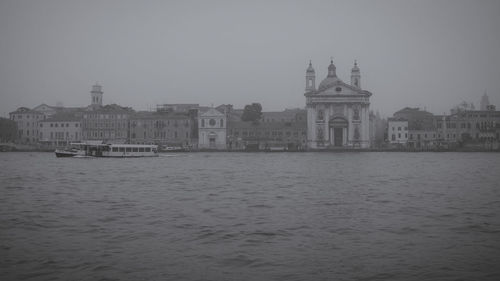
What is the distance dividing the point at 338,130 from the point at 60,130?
4647 cm

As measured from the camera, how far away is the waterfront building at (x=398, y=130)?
301 feet

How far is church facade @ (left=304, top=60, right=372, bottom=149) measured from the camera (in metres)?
87.6

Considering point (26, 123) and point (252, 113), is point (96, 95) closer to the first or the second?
point (26, 123)

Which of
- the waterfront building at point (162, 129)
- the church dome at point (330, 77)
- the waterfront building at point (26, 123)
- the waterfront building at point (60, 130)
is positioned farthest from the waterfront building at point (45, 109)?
the church dome at point (330, 77)

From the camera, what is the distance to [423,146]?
9112 cm

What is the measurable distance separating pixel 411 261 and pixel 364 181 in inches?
699

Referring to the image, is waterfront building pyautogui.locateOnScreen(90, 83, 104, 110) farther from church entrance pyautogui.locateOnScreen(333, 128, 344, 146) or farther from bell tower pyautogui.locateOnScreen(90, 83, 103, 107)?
church entrance pyautogui.locateOnScreen(333, 128, 344, 146)

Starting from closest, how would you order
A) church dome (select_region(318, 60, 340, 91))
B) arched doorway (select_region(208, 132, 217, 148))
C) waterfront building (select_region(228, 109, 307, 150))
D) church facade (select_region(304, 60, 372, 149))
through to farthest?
church facade (select_region(304, 60, 372, 149))
arched doorway (select_region(208, 132, 217, 148))
waterfront building (select_region(228, 109, 307, 150))
church dome (select_region(318, 60, 340, 91))

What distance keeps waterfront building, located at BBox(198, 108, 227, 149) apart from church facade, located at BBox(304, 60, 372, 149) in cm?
1402

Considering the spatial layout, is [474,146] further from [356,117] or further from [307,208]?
[307,208]

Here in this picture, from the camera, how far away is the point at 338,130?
3519 inches

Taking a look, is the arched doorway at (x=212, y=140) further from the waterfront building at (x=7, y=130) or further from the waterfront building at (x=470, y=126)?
the waterfront building at (x=470, y=126)

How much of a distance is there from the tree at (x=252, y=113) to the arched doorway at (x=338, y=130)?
1803cm

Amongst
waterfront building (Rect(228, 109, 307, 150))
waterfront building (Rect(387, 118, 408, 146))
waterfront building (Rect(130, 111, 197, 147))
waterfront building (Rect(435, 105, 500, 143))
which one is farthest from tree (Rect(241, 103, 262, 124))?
waterfront building (Rect(435, 105, 500, 143))
